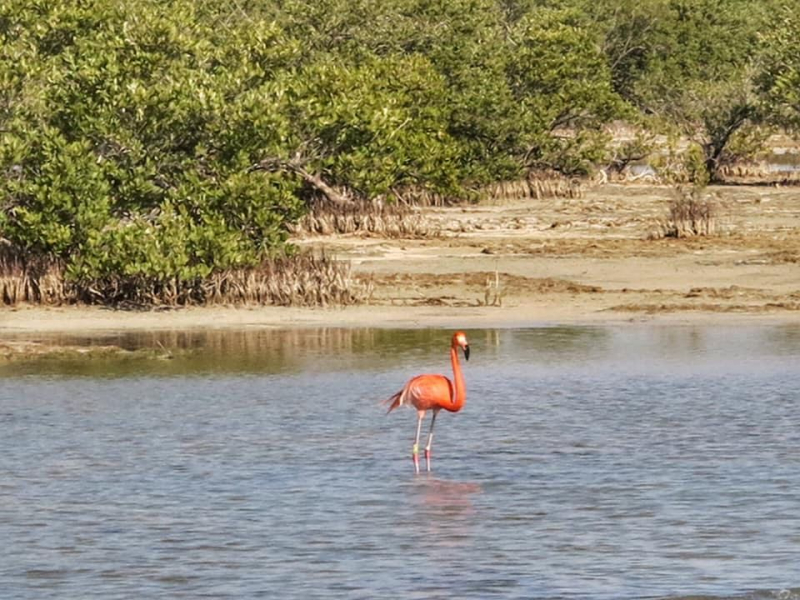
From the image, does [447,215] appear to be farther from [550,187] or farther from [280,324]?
[280,324]

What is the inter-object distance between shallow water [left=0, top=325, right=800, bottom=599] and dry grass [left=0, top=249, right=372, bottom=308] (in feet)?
6.69

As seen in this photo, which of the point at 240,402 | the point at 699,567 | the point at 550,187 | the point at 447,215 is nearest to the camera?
the point at 699,567

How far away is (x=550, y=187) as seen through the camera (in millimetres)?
42750

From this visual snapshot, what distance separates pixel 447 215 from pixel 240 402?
20558mm

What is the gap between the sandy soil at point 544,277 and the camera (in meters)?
22.9

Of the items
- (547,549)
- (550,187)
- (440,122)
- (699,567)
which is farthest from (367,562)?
(550,187)

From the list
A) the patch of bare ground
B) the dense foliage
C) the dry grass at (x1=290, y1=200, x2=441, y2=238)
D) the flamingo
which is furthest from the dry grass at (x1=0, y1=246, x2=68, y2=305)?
the flamingo

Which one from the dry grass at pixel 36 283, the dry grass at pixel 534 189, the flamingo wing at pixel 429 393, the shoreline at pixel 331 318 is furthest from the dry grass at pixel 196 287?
the dry grass at pixel 534 189

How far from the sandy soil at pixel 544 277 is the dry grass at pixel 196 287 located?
310 mm

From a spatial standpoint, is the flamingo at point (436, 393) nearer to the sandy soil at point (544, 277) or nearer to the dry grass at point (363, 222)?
the sandy soil at point (544, 277)

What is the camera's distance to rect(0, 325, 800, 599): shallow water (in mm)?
10172

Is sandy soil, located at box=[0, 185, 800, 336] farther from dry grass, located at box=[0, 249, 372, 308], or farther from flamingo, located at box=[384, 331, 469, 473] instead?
flamingo, located at box=[384, 331, 469, 473]

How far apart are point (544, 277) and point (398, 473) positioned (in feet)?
44.2

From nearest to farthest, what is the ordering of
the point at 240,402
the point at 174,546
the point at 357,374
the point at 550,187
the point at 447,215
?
the point at 174,546 → the point at 240,402 → the point at 357,374 → the point at 447,215 → the point at 550,187
